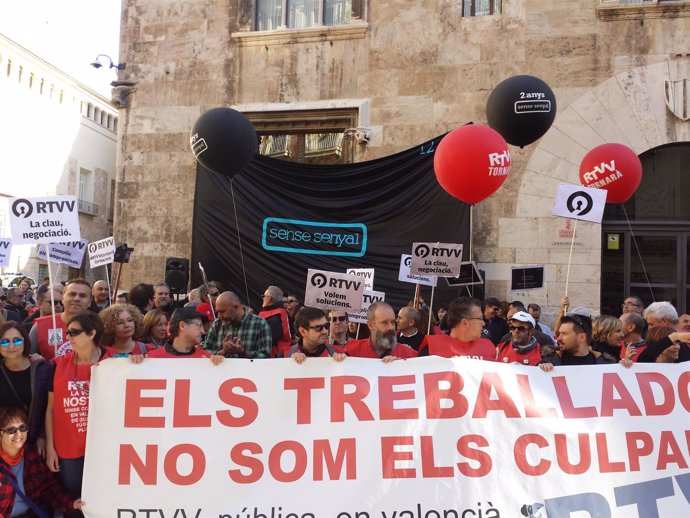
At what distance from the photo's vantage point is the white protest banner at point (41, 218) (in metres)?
6.69

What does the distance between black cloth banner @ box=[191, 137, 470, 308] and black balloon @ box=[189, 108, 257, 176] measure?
9.40 feet

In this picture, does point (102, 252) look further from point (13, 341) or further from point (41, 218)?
point (13, 341)

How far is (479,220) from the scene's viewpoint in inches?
455

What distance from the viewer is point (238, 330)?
630 cm

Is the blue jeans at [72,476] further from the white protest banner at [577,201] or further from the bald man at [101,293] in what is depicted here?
the white protest banner at [577,201]

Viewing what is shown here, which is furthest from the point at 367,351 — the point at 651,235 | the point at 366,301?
the point at 651,235

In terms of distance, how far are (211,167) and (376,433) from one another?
212 inches

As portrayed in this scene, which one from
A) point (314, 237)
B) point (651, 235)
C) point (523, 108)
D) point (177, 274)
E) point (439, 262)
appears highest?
point (523, 108)

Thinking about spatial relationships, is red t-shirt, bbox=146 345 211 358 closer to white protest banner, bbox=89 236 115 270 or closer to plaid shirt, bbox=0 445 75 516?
plaid shirt, bbox=0 445 75 516

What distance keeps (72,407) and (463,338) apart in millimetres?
2848

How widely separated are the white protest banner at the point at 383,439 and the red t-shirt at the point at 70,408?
0.07 metres

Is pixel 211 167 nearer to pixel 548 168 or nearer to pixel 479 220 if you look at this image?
pixel 479 220

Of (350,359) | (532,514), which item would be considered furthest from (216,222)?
(532,514)

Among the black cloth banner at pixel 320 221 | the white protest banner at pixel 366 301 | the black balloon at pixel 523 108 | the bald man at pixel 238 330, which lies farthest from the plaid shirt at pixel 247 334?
the black cloth banner at pixel 320 221
